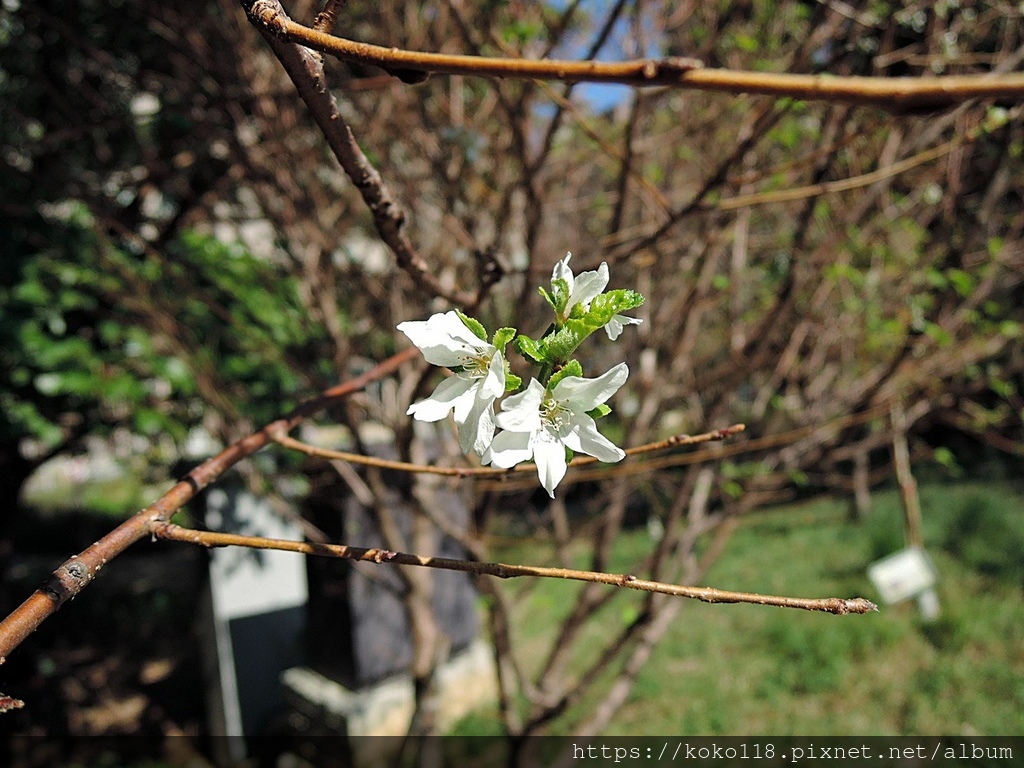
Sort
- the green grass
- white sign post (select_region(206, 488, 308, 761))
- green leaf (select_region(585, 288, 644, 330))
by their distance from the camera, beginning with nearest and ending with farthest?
green leaf (select_region(585, 288, 644, 330)), the green grass, white sign post (select_region(206, 488, 308, 761))

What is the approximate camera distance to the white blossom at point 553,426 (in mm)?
537

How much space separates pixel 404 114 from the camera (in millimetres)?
2553

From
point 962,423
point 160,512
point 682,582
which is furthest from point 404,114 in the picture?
point 962,423

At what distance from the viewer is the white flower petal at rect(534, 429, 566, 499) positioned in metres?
0.56

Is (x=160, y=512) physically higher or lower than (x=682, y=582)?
lower

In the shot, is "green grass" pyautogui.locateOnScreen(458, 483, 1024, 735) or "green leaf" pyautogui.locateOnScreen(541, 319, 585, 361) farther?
Answer: "green grass" pyautogui.locateOnScreen(458, 483, 1024, 735)

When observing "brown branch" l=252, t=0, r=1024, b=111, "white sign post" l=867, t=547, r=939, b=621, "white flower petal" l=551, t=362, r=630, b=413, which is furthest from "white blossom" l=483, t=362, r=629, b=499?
"white sign post" l=867, t=547, r=939, b=621

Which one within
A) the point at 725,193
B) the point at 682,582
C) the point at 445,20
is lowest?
the point at 682,582

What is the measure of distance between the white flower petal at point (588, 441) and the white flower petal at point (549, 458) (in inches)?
0.5

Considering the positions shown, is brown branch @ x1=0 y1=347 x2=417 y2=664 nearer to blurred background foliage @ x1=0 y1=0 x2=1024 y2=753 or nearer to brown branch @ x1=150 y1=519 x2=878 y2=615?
brown branch @ x1=150 y1=519 x2=878 y2=615

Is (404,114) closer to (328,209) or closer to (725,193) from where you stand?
(328,209)

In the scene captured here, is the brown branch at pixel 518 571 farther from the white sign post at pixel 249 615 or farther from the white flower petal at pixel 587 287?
the white sign post at pixel 249 615

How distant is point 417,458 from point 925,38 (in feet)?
7.18

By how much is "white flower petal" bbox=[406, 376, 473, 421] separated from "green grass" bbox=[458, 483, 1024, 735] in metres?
2.20
